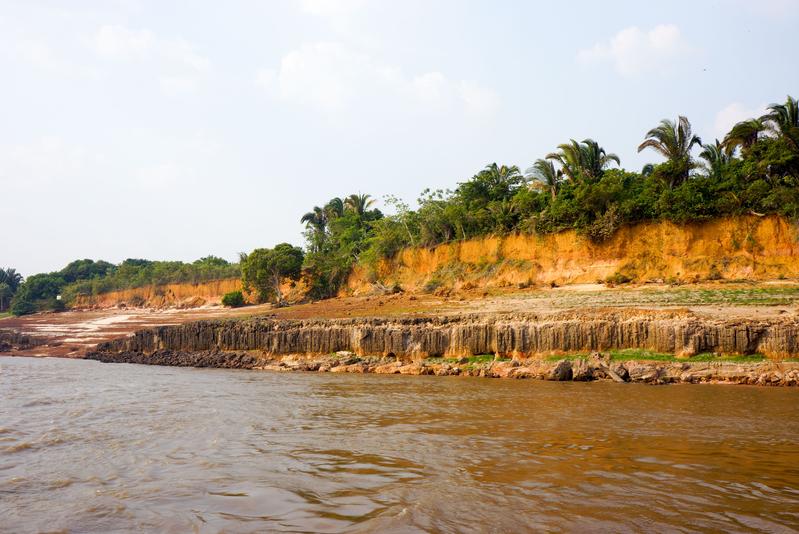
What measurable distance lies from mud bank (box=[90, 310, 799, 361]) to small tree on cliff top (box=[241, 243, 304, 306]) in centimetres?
1557

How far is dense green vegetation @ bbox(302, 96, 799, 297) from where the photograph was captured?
25.9 m

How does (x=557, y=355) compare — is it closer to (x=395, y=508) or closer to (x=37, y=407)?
(x=395, y=508)

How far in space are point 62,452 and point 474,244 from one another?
31533 millimetres

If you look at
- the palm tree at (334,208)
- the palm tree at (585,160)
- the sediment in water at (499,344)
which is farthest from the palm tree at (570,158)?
the palm tree at (334,208)

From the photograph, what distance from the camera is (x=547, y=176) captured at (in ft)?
119

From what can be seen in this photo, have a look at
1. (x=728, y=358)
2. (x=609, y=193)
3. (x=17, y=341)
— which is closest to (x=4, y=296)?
(x=17, y=341)

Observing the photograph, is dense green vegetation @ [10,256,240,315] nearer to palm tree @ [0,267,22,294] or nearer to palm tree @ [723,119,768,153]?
palm tree @ [0,267,22,294]

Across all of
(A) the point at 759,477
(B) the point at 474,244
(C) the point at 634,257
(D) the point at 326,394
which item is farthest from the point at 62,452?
(B) the point at 474,244

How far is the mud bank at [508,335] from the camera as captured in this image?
53.4ft

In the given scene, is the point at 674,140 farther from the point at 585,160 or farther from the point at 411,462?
the point at 411,462

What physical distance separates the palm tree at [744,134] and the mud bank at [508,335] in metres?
16.6

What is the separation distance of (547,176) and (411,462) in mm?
32172

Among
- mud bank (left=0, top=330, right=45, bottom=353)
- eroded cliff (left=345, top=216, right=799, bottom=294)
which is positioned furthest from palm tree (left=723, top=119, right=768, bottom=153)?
mud bank (left=0, top=330, right=45, bottom=353)

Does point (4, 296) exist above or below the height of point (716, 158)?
below
